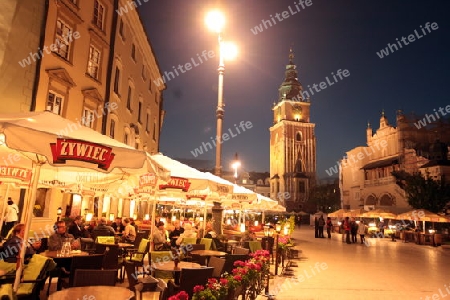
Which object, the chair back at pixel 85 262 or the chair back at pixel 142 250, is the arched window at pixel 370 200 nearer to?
the chair back at pixel 142 250

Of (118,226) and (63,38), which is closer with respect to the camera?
(63,38)

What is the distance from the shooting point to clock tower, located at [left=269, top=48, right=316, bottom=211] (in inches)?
3501

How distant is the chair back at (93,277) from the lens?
→ 205 inches

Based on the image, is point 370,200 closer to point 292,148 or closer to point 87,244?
point 292,148

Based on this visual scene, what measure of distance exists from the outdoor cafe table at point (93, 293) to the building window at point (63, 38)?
1283 cm

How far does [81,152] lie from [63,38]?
12.5 metres

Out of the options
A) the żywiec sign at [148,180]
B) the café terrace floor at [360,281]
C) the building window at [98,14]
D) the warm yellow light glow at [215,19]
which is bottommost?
the café terrace floor at [360,281]

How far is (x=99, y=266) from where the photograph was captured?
23.2ft

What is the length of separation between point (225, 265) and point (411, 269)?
10.5 metres

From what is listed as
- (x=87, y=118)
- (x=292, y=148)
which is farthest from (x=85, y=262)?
(x=292, y=148)

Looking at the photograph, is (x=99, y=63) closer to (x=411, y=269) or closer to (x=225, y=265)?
(x=225, y=265)

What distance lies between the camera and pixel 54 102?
15.1m

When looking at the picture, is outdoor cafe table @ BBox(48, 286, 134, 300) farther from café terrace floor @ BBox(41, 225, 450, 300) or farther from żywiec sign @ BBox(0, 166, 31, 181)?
żywiec sign @ BBox(0, 166, 31, 181)

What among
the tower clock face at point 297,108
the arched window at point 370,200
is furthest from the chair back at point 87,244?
the tower clock face at point 297,108
